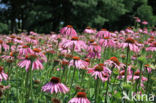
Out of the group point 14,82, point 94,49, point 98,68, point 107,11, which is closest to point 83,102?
point 98,68

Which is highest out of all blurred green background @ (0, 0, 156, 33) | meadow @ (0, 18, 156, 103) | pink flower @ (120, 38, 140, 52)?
blurred green background @ (0, 0, 156, 33)

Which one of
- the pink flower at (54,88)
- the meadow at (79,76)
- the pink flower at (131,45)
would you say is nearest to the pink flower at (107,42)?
the meadow at (79,76)

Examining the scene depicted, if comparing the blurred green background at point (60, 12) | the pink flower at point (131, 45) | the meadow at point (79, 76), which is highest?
the blurred green background at point (60, 12)

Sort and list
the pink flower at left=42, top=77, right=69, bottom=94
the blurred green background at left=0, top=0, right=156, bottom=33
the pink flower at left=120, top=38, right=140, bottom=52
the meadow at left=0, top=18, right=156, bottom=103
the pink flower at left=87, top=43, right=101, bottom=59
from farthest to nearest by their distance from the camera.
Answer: the blurred green background at left=0, top=0, right=156, bottom=33 → the pink flower at left=87, top=43, right=101, bottom=59 → the pink flower at left=120, top=38, right=140, bottom=52 → the meadow at left=0, top=18, right=156, bottom=103 → the pink flower at left=42, top=77, right=69, bottom=94

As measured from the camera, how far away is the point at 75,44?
2.31 metres

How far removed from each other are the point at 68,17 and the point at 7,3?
9079mm

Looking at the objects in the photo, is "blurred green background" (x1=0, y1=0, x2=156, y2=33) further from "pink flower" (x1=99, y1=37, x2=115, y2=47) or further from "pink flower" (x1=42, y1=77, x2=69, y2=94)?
"pink flower" (x1=42, y1=77, x2=69, y2=94)

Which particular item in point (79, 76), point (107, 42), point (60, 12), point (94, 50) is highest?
point (60, 12)

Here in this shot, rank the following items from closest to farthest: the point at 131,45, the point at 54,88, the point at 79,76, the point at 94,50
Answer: the point at 54,88 → the point at 131,45 → the point at 94,50 → the point at 79,76

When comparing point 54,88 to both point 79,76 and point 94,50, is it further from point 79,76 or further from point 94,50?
point 79,76

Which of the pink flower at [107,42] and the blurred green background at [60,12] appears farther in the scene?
the blurred green background at [60,12]

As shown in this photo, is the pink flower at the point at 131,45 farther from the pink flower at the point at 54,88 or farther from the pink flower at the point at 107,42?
the pink flower at the point at 54,88

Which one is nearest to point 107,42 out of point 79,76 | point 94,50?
point 94,50

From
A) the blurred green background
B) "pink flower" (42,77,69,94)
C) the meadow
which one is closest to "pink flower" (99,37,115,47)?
the meadow
